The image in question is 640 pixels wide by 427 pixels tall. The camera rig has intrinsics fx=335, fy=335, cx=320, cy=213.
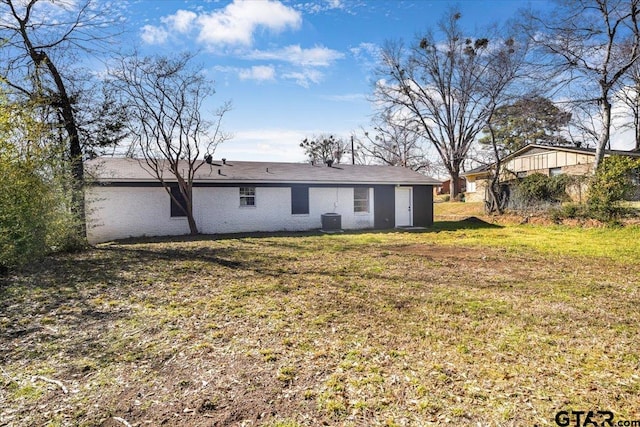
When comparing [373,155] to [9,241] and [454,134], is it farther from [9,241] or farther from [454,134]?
[9,241]

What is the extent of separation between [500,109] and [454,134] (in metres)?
5.38

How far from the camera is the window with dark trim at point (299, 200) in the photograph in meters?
14.3

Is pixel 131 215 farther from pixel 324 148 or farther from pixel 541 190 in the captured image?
pixel 324 148

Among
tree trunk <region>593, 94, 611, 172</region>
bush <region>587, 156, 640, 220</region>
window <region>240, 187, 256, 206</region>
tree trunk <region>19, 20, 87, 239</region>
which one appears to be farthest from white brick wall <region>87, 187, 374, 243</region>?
tree trunk <region>593, 94, 611, 172</region>

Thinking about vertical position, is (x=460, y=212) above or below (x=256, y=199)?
below

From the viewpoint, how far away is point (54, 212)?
717 cm

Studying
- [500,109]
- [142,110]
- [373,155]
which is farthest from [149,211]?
[373,155]

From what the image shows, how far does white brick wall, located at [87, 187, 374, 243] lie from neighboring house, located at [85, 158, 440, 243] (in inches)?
1.2

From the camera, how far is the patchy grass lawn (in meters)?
2.43

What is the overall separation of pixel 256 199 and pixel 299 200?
1826mm

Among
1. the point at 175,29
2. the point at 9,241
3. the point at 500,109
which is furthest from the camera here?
the point at 500,109

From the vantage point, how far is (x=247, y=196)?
1381 centimetres

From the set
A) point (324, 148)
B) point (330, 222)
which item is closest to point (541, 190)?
point (330, 222)

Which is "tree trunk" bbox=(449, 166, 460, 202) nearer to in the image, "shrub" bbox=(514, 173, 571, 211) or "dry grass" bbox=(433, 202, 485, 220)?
"dry grass" bbox=(433, 202, 485, 220)
